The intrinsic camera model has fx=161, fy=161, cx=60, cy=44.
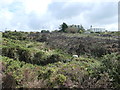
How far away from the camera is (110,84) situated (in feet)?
15.8

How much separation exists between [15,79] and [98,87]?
253 cm

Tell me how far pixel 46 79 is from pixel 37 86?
0.53 metres

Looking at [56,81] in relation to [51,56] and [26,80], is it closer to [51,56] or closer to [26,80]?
[26,80]

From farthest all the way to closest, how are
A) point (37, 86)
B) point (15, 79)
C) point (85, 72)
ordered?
point (85, 72) → point (15, 79) → point (37, 86)

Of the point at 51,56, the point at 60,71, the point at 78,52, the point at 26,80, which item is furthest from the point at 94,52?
the point at 26,80

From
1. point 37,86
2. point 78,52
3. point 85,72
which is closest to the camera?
point 37,86

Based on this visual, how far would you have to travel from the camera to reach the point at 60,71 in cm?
566

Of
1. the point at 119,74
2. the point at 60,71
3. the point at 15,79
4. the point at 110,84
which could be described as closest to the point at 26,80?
the point at 15,79

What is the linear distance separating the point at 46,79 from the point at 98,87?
161 centimetres

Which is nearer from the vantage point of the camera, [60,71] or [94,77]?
[94,77]

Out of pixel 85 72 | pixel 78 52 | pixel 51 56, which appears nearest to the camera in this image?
pixel 85 72

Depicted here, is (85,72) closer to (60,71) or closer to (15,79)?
(60,71)

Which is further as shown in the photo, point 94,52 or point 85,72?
point 94,52

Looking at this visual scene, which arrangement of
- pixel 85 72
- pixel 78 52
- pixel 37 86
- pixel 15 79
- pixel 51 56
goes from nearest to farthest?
pixel 37 86 < pixel 15 79 < pixel 85 72 < pixel 51 56 < pixel 78 52
